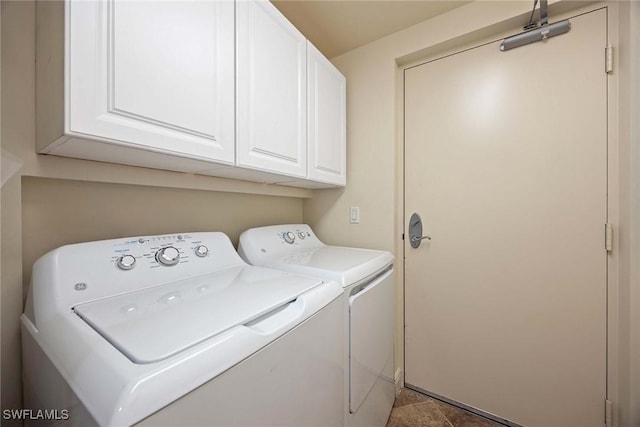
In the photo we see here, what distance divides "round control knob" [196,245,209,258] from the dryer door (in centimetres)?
68

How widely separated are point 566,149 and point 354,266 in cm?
129

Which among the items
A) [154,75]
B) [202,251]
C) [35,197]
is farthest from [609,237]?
[35,197]

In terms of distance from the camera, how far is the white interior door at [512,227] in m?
1.25

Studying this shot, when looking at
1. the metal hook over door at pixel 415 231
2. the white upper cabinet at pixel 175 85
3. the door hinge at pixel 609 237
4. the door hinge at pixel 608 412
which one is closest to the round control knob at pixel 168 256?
the white upper cabinet at pixel 175 85

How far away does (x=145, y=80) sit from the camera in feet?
2.43

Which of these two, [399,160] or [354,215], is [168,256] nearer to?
[354,215]

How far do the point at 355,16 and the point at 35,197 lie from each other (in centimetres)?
181

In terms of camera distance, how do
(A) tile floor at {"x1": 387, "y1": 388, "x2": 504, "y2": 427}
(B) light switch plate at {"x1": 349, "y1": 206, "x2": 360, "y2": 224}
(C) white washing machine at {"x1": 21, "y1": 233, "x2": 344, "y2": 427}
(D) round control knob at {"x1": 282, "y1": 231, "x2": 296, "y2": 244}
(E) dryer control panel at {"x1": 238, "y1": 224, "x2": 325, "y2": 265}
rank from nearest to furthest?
(C) white washing machine at {"x1": 21, "y1": 233, "x2": 344, "y2": 427} < (E) dryer control panel at {"x1": 238, "y1": 224, "x2": 325, "y2": 265} < (A) tile floor at {"x1": 387, "y1": 388, "x2": 504, "y2": 427} < (D) round control knob at {"x1": 282, "y1": 231, "x2": 296, "y2": 244} < (B) light switch plate at {"x1": 349, "y1": 206, "x2": 360, "y2": 224}

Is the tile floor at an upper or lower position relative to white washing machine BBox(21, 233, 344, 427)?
lower

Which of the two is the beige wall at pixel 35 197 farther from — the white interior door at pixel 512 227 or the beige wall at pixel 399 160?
the white interior door at pixel 512 227

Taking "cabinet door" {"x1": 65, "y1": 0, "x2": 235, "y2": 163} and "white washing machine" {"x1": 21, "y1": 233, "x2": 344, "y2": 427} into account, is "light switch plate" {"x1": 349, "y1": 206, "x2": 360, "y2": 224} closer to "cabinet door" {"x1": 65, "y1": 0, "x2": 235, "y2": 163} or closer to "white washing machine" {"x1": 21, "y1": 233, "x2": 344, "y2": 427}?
"white washing machine" {"x1": 21, "y1": 233, "x2": 344, "y2": 427}

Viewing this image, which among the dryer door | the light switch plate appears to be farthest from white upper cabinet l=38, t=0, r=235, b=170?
the light switch plate

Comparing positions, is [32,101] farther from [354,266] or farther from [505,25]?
[505,25]

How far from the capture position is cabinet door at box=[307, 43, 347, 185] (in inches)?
56.6
